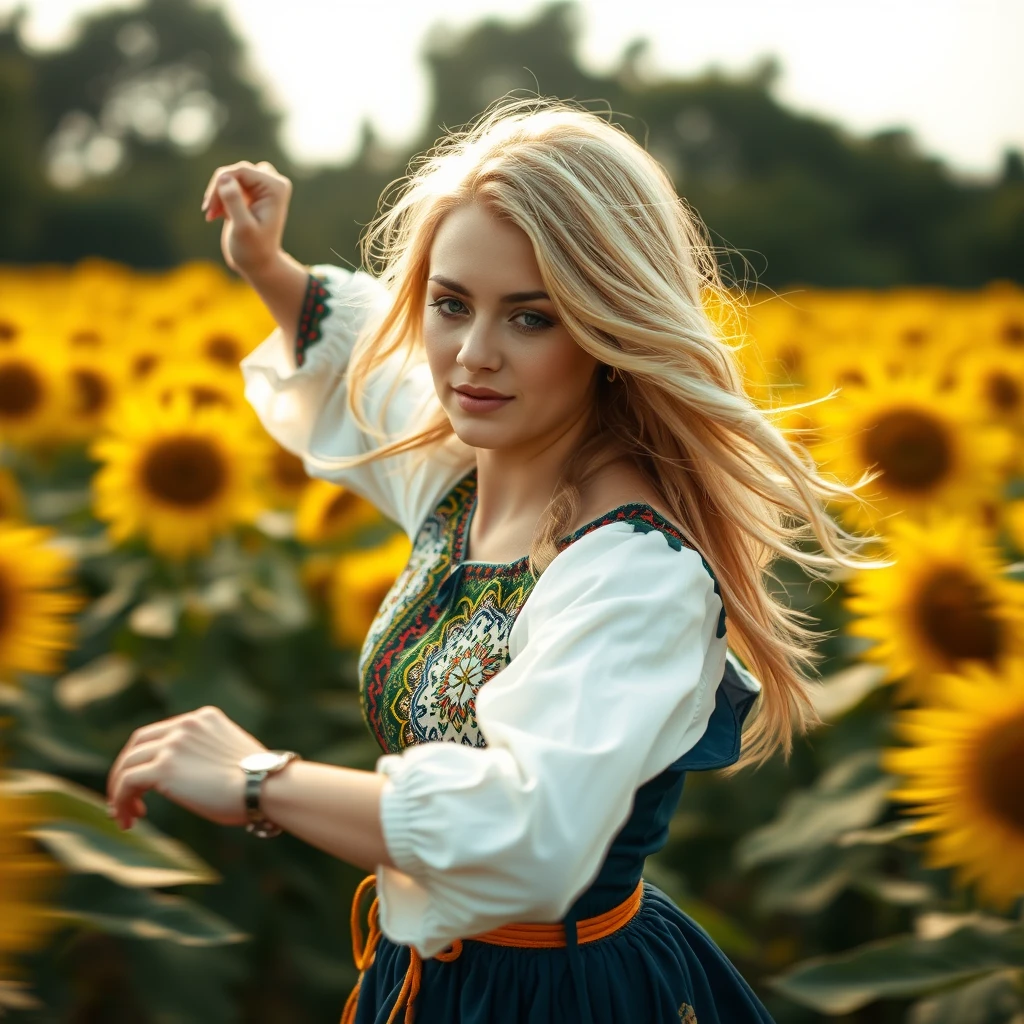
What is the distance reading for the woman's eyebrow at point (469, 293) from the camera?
74.0 inches

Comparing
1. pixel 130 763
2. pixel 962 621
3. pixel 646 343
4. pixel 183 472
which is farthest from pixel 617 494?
pixel 183 472

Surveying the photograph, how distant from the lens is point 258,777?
Result: 1.59 metres

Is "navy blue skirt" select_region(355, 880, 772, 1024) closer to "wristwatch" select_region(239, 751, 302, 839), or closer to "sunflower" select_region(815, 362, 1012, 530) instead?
"wristwatch" select_region(239, 751, 302, 839)

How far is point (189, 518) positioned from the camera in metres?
4.20

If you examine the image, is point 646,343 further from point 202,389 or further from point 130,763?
point 202,389

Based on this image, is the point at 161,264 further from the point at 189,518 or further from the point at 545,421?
the point at 545,421

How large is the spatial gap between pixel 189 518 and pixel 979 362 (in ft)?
10.0

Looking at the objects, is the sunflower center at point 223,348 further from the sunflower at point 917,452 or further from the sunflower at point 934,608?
the sunflower at point 934,608

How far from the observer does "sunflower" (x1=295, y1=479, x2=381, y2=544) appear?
14.4 ft

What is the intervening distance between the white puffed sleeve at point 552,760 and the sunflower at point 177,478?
2.63m

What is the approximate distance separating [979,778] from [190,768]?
147 cm

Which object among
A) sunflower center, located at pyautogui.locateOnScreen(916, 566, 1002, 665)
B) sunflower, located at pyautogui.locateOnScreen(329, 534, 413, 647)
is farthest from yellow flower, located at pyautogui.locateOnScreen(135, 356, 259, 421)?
sunflower center, located at pyautogui.locateOnScreen(916, 566, 1002, 665)

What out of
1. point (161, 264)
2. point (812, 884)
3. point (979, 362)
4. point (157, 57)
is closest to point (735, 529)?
point (812, 884)

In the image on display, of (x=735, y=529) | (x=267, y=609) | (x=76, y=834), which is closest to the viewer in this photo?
(x=735, y=529)
